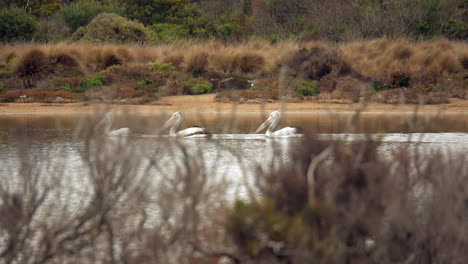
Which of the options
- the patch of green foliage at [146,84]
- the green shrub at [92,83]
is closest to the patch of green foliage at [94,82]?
the green shrub at [92,83]

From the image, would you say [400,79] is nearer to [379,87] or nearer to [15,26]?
[379,87]

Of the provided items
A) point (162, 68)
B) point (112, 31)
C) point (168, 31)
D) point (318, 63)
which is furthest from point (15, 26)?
point (318, 63)

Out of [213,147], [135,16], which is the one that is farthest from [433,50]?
[135,16]

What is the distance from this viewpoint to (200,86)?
61.6 ft

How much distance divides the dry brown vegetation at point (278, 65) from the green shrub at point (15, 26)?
4987 millimetres

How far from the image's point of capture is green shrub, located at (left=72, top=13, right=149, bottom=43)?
26.0 metres

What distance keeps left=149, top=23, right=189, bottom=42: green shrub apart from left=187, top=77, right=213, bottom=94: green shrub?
9.48 meters

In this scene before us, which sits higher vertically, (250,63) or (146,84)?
(250,63)

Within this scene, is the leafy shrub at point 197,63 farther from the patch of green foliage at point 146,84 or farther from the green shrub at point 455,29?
the green shrub at point 455,29

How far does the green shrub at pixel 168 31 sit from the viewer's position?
2878 cm

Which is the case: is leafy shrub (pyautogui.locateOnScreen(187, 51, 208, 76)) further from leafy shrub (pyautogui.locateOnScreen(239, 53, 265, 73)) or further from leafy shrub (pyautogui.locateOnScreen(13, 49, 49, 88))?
leafy shrub (pyautogui.locateOnScreen(13, 49, 49, 88))

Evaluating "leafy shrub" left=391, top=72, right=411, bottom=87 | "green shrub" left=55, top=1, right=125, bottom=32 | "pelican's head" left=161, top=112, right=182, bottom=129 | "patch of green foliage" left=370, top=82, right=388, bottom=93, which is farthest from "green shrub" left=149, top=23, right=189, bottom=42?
"pelican's head" left=161, top=112, right=182, bottom=129

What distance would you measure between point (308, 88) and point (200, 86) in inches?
112

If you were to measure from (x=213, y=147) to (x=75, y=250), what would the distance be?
6611 millimetres
